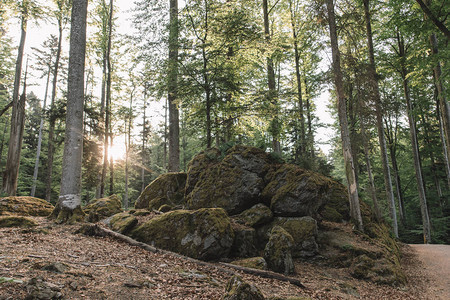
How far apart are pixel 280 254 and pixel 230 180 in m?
3.43

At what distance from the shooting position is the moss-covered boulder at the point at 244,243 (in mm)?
6965

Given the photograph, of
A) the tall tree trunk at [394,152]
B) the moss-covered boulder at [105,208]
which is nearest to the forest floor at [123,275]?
the moss-covered boulder at [105,208]

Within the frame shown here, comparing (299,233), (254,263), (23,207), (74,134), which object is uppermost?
(74,134)

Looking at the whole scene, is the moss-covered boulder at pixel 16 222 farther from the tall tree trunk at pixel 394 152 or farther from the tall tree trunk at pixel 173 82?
the tall tree trunk at pixel 394 152

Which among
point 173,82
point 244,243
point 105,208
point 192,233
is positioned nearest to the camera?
point 192,233

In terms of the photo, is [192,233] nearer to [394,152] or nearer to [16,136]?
[16,136]

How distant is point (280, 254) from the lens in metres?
6.45

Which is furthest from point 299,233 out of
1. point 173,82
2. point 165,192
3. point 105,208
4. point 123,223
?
point 173,82

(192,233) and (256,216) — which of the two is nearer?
(192,233)

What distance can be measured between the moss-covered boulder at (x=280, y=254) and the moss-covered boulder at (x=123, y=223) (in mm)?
4046

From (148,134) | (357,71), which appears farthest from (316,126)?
(148,134)

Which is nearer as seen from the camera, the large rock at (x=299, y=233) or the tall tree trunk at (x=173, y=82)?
the large rock at (x=299, y=233)

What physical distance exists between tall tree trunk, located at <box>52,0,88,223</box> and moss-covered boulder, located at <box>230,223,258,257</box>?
4898 millimetres

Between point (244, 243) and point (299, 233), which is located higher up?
point (299, 233)
